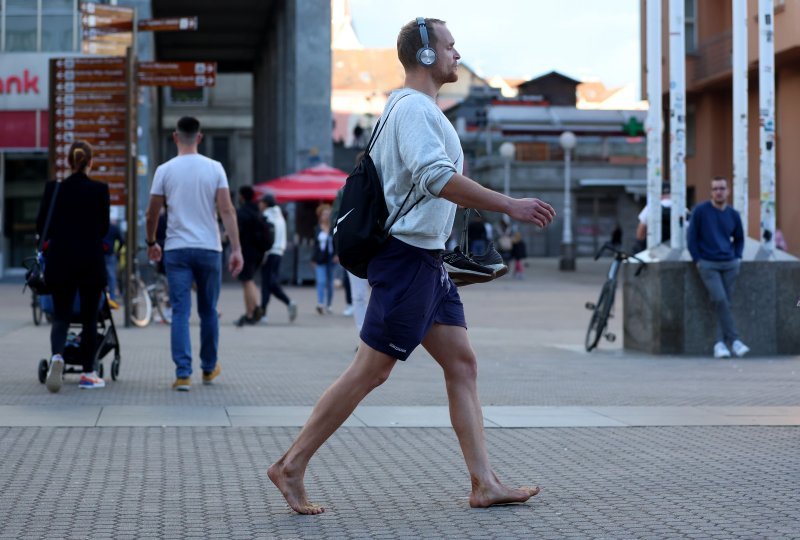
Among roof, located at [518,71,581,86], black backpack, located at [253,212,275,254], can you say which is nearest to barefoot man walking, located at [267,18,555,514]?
black backpack, located at [253,212,275,254]

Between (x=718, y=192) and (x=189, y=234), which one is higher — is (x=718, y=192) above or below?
above

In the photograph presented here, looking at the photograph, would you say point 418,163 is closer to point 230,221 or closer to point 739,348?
point 230,221

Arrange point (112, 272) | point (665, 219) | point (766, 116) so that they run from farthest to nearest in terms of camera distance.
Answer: point (112, 272)
point (665, 219)
point (766, 116)

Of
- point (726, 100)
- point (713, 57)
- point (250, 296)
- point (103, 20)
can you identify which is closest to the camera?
point (250, 296)

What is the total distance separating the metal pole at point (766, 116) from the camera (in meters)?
→ 13.9

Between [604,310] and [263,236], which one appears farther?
[263,236]

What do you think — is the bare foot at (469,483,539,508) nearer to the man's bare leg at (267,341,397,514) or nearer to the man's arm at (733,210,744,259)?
the man's bare leg at (267,341,397,514)

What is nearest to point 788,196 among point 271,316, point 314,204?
point 314,204

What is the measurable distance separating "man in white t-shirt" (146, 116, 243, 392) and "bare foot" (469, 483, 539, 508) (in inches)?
182

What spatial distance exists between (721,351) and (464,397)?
834cm

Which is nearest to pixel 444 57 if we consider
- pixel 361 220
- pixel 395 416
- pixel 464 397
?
pixel 361 220

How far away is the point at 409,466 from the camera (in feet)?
21.6

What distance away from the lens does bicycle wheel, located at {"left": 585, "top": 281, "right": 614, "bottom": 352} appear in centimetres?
1420

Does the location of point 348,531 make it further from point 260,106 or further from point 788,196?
point 260,106
